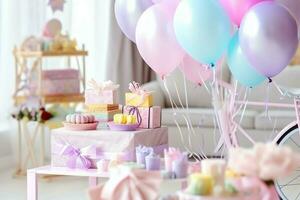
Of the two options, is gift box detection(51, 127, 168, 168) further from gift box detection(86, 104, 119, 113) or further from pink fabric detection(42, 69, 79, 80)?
pink fabric detection(42, 69, 79, 80)

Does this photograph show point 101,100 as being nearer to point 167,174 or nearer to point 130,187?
point 167,174

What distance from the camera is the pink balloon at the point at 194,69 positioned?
3562 millimetres

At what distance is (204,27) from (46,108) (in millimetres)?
2791

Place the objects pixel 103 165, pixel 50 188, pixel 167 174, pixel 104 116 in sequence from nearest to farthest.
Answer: pixel 167 174, pixel 103 165, pixel 104 116, pixel 50 188

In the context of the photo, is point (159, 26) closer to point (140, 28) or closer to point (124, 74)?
point (140, 28)

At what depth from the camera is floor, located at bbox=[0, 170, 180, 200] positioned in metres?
4.59

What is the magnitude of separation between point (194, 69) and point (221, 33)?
0.63 metres

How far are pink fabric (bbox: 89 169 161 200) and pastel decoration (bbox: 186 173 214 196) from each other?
0.15m

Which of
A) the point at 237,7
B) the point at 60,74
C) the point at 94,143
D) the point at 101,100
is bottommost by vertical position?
the point at 94,143

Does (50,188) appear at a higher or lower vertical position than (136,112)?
lower

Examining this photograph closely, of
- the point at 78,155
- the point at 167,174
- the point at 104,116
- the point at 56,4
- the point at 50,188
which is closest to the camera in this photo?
the point at 167,174

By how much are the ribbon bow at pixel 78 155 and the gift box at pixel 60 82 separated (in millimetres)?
1911

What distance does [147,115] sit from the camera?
361 cm

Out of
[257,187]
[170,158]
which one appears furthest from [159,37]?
[257,187]
